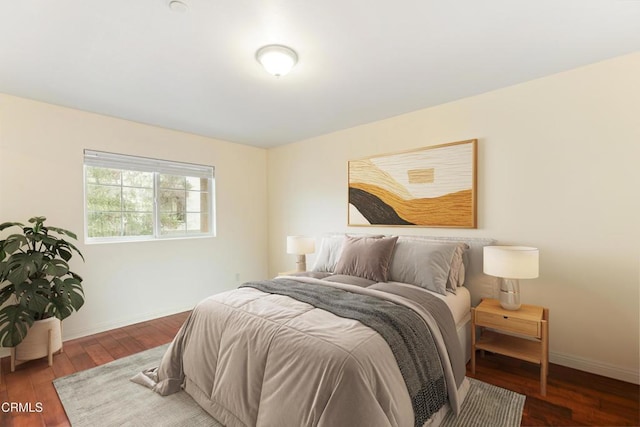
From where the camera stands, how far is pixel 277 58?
195 centimetres

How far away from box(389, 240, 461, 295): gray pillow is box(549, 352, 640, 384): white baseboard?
0.97 m

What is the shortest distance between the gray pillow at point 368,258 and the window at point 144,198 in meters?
2.25

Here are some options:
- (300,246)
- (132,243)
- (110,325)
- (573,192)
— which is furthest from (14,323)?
(573,192)

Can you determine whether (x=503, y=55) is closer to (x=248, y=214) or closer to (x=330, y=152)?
(x=330, y=152)

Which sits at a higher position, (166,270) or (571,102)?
(571,102)

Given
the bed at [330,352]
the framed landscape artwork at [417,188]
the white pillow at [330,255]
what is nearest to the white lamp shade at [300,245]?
the white pillow at [330,255]

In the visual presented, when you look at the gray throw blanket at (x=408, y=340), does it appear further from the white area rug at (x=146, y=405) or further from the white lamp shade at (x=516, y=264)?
the white lamp shade at (x=516, y=264)

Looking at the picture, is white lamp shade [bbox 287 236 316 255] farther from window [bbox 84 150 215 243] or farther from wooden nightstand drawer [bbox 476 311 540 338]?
wooden nightstand drawer [bbox 476 311 540 338]

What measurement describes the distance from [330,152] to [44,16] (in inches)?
113

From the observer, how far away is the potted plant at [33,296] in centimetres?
224

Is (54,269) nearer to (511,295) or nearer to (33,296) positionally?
(33,296)

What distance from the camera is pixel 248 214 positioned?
178 inches

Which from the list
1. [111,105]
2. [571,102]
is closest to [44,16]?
[111,105]

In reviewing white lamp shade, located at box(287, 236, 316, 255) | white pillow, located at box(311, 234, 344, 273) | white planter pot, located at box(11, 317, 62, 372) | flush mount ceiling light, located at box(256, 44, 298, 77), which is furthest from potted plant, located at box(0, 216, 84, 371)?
flush mount ceiling light, located at box(256, 44, 298, 77)
